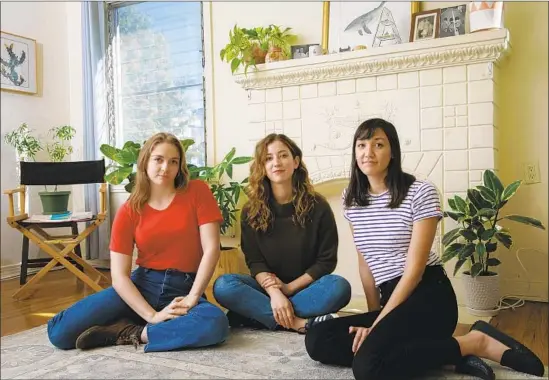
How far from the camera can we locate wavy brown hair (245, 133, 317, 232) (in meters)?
1.79

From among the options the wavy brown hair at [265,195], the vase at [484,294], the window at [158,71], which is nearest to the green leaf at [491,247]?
the vase at [484,294]

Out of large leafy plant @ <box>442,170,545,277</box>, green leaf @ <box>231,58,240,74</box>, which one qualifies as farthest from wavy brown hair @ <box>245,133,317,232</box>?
green leaf @ <box>231,58,240,74</box>

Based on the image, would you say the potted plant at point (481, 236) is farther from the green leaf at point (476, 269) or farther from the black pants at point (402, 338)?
the black pants at point (402, 338)

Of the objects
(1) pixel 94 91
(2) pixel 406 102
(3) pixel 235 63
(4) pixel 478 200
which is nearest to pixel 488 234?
(4) pixel 478 200

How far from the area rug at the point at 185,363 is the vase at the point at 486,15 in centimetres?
147

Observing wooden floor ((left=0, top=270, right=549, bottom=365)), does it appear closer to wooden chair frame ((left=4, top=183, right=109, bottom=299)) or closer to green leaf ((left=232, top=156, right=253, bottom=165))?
wooden chair frame ((left=4, top=183, right=109, bottom=299))

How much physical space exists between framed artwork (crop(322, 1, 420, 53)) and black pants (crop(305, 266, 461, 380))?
1428mm

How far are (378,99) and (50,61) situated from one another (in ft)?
6.25

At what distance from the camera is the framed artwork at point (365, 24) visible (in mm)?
2523

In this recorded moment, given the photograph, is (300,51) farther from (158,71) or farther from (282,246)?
(282,246)

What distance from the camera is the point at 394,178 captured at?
148cm

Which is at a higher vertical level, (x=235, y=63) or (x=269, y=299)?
(x=235, y=63)

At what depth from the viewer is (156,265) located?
1.74 m

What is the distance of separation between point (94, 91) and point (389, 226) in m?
2.42
